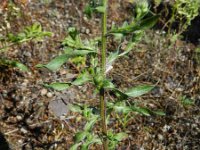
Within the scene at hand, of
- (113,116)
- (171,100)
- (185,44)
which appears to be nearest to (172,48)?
(185,44)

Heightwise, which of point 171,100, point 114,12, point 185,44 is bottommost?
point 171,100

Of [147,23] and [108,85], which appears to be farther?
[108,85]

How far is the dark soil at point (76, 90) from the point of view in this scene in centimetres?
275

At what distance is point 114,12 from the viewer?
3.68 meters

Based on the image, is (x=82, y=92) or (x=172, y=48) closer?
(x=82, y=92)

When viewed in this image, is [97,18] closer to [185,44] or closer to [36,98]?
[185,44]

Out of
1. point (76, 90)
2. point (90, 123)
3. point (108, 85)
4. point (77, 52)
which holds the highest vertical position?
point (77, 52)

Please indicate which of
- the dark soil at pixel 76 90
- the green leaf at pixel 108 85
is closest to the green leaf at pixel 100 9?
the green leaf at pixel 108 85

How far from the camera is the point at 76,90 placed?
2990 millimetres

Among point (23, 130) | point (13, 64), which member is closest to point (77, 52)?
point (13, 64)

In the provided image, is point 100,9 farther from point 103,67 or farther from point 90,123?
point 90,123

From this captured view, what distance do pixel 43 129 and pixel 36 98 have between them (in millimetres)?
236

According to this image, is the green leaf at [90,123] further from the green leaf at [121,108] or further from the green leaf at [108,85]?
the green leaf at [108,85]

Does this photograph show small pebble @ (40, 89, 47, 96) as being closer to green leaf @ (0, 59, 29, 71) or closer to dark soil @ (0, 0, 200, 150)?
dark soil @ (0, 0, 200, 150)
